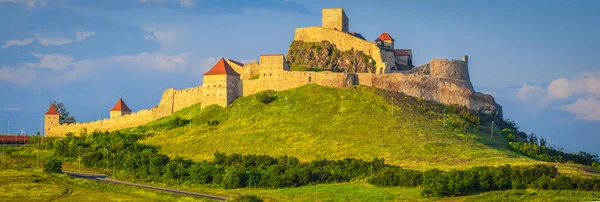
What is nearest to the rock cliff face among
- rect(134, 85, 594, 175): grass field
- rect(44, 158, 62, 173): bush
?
rect(134, 85, 594, 175): grass field

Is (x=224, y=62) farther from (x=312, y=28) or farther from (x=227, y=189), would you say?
(x=227, y=189)

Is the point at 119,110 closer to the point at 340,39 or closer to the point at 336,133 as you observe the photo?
the point at 340,39

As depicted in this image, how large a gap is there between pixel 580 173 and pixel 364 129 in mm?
20952

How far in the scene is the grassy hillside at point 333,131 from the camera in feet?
263

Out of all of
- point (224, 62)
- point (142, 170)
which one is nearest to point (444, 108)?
point (224, 62)

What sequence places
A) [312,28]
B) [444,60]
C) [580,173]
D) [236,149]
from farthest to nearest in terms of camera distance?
[312,28] < [444,60] < [236,149] < [580,173]

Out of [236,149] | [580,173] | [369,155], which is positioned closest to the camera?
[580,173]

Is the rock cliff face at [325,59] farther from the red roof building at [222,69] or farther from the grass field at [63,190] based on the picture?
the grass field at [63,190]

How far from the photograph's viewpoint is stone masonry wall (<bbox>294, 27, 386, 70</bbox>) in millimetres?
97438

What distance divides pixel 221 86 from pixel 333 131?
16.2m

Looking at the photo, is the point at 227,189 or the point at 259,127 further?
the point at 259,127

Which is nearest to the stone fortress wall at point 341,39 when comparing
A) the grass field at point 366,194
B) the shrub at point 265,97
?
the shrub at point 265,97

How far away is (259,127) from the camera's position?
9025cm

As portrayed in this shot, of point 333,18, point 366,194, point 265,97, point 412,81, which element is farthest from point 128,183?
point 333,18
